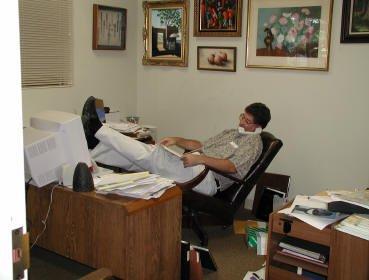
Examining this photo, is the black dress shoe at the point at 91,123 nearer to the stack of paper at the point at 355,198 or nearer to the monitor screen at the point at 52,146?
the monitor screen at the point at 52,146

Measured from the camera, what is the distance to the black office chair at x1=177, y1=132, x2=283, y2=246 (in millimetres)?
3119

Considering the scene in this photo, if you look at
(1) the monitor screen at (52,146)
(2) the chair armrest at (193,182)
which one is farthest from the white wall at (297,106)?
(1) the monitor screen at (52,146)

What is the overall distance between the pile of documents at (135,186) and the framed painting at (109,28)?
2.19 metres

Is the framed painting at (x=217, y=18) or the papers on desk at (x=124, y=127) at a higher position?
the framed painting at (x=217, y=18)

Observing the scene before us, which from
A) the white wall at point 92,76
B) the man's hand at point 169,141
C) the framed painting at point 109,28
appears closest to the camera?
the man's hand at point 169,141

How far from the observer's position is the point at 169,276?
2.43m

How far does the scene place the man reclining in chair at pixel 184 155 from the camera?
303cm

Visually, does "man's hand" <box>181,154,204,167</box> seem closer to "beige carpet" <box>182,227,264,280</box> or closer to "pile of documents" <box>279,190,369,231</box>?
"beige carpet" <box>182,227,264,280</box>

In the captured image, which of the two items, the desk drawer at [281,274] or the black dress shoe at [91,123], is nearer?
the desk drawer at [281,274]

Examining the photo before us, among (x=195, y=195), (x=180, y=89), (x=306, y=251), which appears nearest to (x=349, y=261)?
(x=306, y=251)

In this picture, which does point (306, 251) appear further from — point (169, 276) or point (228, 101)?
point (228, 101)

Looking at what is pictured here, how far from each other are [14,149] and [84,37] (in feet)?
11.9

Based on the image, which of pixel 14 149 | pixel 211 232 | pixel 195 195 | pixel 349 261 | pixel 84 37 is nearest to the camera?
pixel 14 149

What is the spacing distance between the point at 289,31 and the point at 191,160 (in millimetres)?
1528
